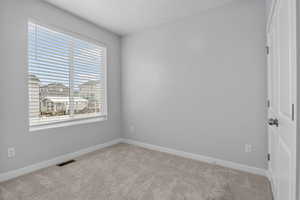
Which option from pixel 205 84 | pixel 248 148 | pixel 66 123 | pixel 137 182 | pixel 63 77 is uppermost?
pixel 63 77

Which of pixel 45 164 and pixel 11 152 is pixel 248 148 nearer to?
pixel 45 164

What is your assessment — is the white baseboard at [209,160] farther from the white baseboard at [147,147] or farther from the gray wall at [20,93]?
the gray wall at [20,93]

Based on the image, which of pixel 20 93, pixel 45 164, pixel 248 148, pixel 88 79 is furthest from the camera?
pixel 88 79

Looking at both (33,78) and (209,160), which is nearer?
(33,78)

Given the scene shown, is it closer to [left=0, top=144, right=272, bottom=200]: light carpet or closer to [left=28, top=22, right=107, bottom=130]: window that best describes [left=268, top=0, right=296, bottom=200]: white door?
[left=0, top=144, right=272, bottom=200]: light carpet

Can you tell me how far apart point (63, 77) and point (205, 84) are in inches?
100

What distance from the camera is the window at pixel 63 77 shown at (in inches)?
90.0

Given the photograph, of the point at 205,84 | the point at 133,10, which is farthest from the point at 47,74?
the point at 205,84

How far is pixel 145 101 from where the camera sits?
3318 millimetres

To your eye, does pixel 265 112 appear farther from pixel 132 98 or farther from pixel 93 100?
pixel 93 100

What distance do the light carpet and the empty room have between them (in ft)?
0.05

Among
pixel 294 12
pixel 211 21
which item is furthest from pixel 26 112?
pixel 211 21

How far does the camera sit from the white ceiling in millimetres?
2363

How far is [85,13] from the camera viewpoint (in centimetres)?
268
